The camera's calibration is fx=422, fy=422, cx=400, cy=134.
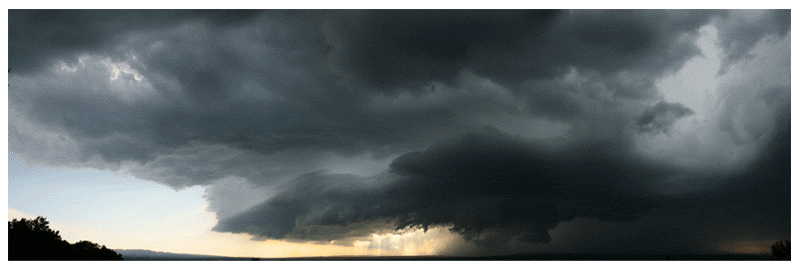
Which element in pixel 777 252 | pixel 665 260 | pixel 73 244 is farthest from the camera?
pixel 73 244

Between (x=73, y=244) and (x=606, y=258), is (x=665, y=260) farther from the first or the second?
(x=73, y=244)

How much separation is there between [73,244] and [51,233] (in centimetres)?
368

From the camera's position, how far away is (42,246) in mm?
49906

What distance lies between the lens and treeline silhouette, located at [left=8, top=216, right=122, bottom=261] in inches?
1852

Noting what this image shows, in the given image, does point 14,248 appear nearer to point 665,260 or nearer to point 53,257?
point 53,257

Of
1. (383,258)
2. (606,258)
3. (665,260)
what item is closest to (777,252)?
(665,260)

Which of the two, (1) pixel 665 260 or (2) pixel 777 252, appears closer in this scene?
(1) pixel 665 260

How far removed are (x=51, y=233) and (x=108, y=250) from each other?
22.8ft

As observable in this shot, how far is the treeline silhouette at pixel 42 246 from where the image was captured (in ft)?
154

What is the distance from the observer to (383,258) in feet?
134
